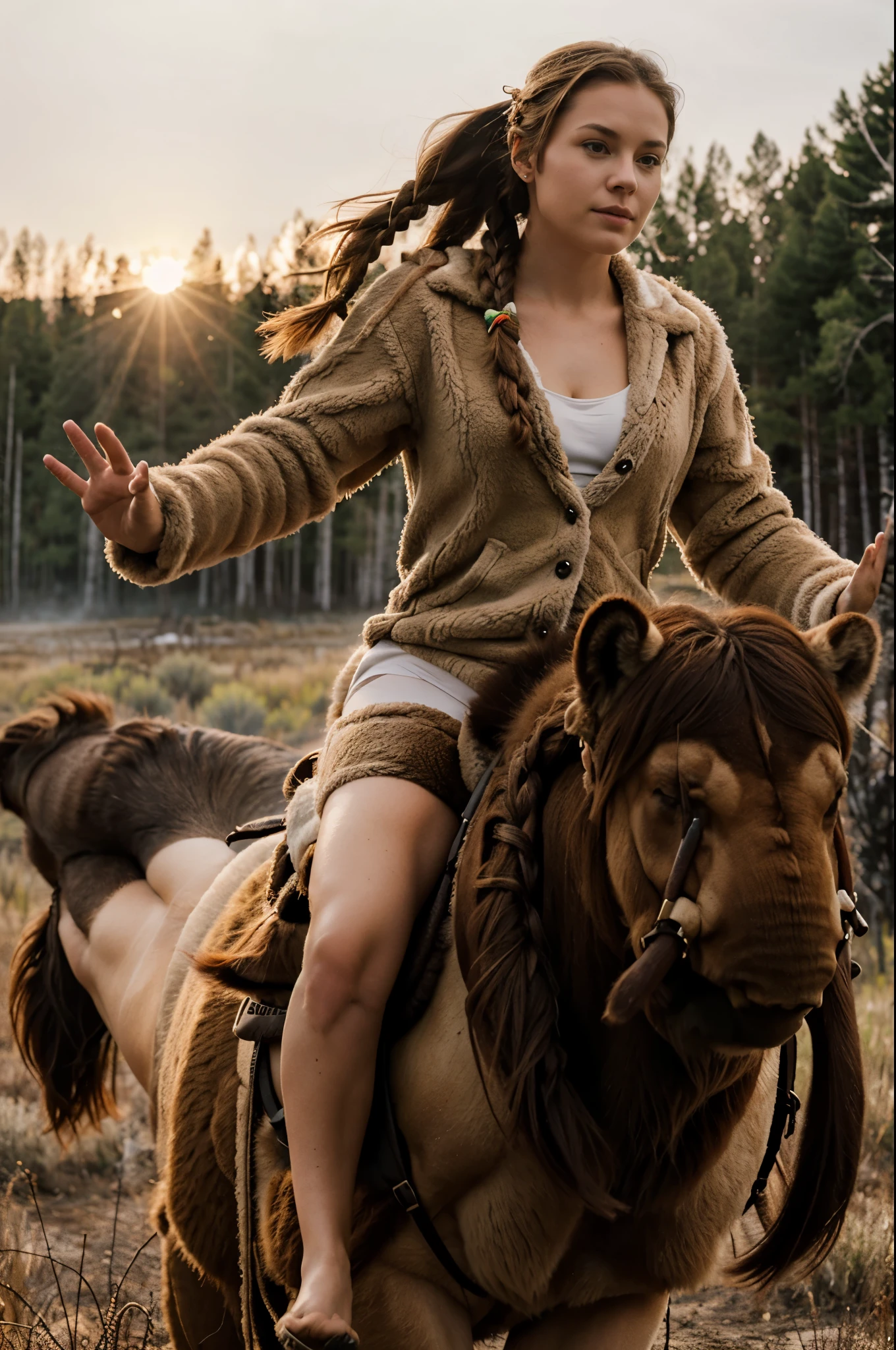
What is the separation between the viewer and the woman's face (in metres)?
2.55

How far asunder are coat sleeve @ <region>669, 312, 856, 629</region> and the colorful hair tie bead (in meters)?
0.47

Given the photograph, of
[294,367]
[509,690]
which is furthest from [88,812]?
[294,367]

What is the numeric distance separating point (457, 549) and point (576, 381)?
467 mm

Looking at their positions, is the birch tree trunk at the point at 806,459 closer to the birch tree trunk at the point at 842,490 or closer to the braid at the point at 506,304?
the birch tree trunk at the point at 842,490

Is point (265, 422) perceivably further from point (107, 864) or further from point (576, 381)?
point (107, 864)

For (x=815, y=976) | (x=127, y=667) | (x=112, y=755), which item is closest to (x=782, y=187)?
(x=127, y=667)

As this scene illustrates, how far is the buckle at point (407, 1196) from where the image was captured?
2.17 meters

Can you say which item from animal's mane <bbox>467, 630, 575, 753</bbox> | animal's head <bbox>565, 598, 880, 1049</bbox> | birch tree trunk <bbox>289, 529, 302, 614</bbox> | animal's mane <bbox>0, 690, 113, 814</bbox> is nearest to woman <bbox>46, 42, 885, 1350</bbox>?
animal's mane <bbox>467, 630, 575, 753</bbox>

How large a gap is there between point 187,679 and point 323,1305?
1710 centimetres

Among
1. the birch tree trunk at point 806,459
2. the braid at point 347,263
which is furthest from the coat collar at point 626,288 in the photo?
the birch tree trunk at point 806,459

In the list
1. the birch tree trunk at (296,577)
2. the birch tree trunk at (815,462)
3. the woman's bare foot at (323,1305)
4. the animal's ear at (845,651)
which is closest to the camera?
the animal's ear at (845,651)

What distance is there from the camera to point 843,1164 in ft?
7.11

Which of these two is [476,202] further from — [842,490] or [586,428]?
[842,490]

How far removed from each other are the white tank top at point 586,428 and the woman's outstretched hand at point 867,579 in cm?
57
